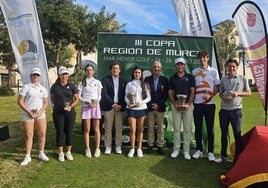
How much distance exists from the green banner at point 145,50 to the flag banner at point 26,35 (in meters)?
1.53

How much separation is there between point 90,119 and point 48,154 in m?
1.09

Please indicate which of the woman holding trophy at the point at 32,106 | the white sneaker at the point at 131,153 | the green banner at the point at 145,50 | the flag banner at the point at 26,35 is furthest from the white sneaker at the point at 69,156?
the flag banner at the point at 26,35

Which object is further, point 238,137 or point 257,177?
point 238,137

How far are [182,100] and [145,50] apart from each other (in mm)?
1648

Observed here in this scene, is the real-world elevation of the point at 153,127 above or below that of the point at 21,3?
below

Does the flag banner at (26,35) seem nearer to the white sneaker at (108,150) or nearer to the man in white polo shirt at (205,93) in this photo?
the white sneaker at (108,150)

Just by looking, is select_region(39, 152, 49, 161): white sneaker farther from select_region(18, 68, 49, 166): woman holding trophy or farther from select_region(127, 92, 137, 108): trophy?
select_region(127, 92, 137, 108): trophy

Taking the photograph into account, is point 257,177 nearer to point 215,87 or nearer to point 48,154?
point 215,87

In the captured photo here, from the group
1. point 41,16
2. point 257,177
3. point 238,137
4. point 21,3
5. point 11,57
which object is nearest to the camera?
point 257,177

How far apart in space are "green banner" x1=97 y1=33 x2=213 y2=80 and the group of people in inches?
29.3

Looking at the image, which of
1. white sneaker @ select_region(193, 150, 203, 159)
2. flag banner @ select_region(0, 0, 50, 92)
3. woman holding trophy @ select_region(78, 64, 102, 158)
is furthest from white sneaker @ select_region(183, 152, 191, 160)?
flag banner @ select_region(0, 0, 50, 92)

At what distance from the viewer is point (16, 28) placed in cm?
830

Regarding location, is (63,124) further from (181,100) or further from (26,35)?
(26,35)

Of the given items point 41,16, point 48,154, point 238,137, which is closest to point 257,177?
point 238,137
